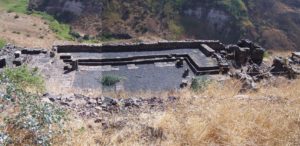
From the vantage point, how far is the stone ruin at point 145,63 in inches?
606

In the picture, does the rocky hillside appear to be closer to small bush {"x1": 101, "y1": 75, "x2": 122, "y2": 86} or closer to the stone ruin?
the stone ruin

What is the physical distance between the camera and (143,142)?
485 cm

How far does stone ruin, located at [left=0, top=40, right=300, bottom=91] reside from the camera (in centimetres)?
1540

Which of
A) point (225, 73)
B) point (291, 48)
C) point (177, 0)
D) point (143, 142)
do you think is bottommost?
point (291, 48)

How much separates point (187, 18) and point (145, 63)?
30.2m

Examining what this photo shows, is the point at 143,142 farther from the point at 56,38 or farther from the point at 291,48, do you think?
the point at 291,48

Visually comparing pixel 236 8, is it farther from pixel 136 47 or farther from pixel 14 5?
pixel 136 47

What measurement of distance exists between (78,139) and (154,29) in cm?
3950

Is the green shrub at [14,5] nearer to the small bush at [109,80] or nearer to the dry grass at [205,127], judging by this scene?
the small bush at [109,80]

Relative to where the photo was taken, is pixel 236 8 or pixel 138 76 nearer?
pixel 138 76

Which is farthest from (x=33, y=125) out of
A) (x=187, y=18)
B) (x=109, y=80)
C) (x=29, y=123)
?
(x=187, y=18)

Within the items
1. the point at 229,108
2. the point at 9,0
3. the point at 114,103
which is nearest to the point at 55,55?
the point at 114,103

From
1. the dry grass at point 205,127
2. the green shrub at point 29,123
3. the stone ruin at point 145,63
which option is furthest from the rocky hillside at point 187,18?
the green shrub at point 29,123

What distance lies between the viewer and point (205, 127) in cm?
475
